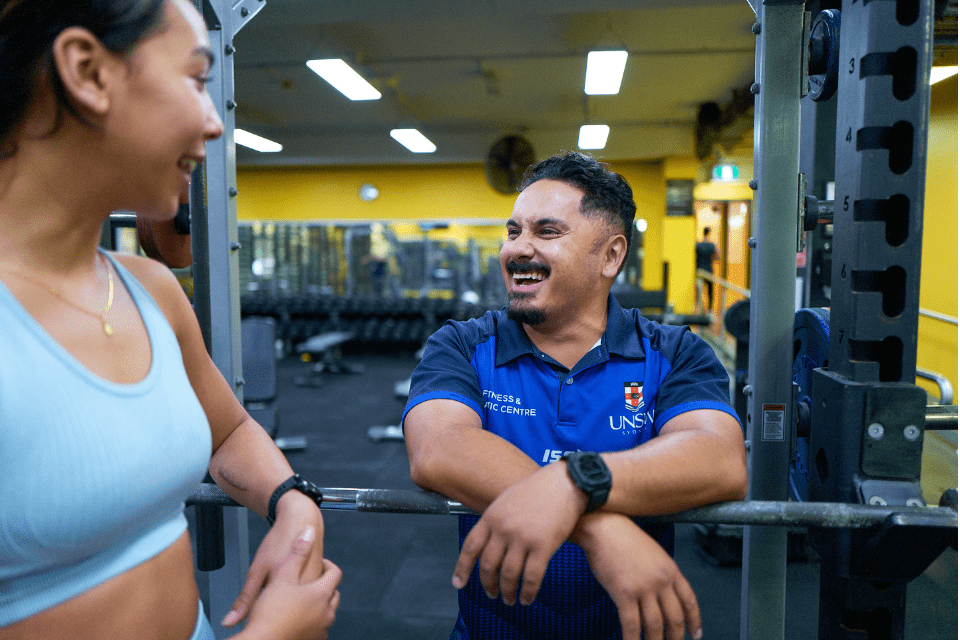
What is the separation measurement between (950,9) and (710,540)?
2.11 meters

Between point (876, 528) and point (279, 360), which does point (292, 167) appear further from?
point (876, 528)

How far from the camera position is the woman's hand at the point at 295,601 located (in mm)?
594

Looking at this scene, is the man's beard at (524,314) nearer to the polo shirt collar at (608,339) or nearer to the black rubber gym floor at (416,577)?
the polo shirt collar at (608,339)

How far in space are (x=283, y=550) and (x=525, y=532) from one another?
0.28 meters

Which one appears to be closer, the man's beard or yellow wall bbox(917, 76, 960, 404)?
the man's beard

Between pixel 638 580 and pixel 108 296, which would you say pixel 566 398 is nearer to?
pixel 638 580

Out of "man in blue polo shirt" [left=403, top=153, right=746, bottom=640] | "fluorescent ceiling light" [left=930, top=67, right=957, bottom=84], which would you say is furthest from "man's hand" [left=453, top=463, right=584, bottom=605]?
"fluorescent ceiling light" [left=930, top=67, right=957, bottom=84]

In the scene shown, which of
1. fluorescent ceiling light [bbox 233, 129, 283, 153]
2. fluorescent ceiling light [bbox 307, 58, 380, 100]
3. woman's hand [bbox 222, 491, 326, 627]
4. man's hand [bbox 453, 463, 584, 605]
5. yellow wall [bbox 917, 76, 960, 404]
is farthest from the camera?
fluorescent ceiling light [bbox 233, 129, 283, 153]

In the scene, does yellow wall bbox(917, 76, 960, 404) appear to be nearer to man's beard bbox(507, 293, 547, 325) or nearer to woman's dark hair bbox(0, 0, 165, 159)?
man's beard bbox(507, 293, 547, 325)

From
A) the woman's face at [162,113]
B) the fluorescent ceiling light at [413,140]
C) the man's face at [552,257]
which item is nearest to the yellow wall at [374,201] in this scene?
the fluorescent ceiling light at [413,140]

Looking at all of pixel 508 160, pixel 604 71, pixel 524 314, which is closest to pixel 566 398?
pixel 524 314

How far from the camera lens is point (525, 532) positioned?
76 centimetres

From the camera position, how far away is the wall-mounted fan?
718cm

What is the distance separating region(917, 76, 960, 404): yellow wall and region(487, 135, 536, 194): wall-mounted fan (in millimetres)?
3860
